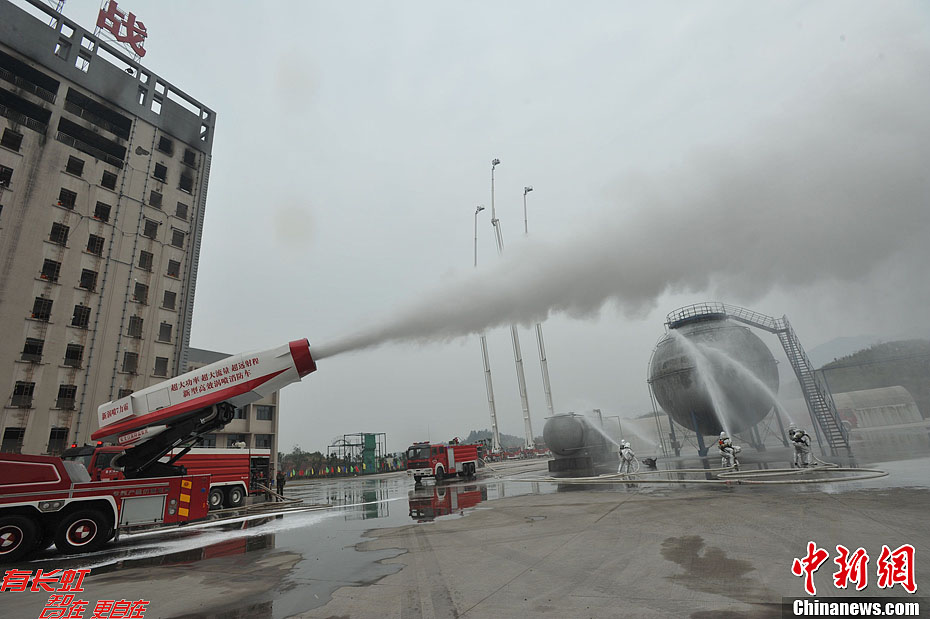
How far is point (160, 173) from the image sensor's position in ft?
134

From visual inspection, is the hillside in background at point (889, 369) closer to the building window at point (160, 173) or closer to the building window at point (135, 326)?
the building window at point (135, 326)

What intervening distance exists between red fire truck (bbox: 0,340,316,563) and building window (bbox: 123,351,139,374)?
2693 cm

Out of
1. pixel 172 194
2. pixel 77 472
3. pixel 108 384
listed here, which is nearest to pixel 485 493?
pixel 77 472

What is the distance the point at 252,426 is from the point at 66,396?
17264 mm

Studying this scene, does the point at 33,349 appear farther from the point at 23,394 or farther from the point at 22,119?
the point at 22,119

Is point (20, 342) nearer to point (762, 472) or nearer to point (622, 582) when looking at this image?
point (622, 582)

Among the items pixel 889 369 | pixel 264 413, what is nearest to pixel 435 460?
pixel 264 413

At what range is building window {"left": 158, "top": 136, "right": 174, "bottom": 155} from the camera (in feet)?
136

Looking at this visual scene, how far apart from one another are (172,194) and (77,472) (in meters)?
37.7

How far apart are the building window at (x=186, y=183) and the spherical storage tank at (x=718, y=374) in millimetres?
45134

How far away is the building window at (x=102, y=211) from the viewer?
35.5m

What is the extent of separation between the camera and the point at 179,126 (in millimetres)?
43156

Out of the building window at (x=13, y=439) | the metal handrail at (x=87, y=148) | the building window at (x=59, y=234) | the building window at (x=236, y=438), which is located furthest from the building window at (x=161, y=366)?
the metal handrail at (x=87, y=148)

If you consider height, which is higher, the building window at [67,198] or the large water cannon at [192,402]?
the building window at [67,198]
